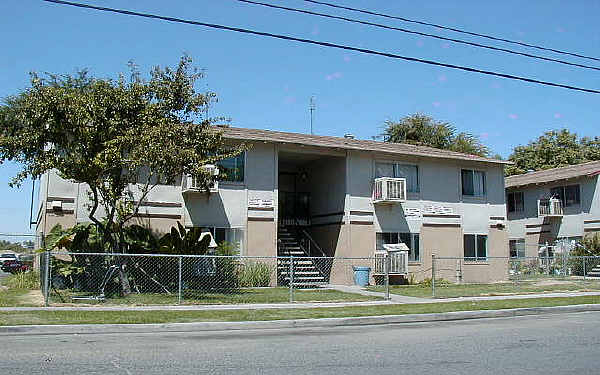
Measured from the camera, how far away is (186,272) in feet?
64.5

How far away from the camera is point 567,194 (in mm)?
35438

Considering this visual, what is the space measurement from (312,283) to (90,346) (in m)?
14.5

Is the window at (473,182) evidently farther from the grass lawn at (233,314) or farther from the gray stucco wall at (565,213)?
the grass lawn at (233,314)

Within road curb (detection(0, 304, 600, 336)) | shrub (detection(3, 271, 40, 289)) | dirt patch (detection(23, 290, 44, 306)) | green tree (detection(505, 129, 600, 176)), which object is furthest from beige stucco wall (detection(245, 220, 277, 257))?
green tree (detection(505, 129, 600, 176))

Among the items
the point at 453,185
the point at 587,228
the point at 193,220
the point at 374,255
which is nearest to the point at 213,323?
the point at 193,220

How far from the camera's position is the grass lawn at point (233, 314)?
12797mm

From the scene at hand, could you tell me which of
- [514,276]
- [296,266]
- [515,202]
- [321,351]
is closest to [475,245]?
[514,276]

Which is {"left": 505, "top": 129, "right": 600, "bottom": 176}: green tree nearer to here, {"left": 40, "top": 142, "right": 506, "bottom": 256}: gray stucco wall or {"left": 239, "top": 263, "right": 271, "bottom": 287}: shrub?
{"left": 40, "top": 142, "right": 506, "bottom": 256}: gray stucco wall

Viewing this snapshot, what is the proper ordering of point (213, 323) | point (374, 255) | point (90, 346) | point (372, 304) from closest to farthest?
point (90, 346) → point (213, 323) → point (372, 304) → point (374, 255)

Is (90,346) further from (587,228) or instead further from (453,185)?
(587,228)

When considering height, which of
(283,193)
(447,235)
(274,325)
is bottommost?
(274,325)

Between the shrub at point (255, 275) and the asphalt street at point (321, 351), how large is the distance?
9.35 metres

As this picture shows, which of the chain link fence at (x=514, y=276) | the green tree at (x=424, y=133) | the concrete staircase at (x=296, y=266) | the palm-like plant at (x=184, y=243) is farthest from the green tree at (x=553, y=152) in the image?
Answer: the palm-like plant at (x=184, y=243)

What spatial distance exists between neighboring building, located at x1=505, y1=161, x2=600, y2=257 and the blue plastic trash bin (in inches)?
613
